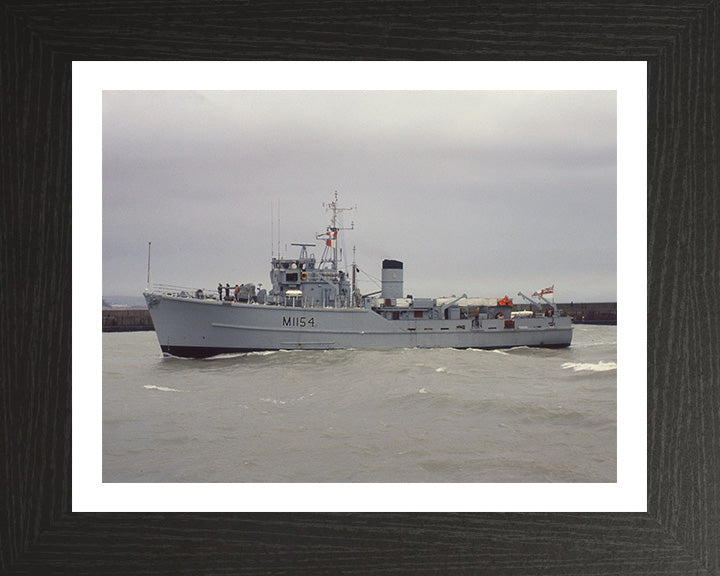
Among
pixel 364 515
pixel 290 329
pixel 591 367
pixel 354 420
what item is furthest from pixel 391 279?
pixel 364 515

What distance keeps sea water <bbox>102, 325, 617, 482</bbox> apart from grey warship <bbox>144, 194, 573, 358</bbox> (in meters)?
0.35

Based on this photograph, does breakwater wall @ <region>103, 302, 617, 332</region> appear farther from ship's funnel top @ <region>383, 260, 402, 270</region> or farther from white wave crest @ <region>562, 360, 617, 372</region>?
ship's funnel top @ <region>383, 260, 402, 270</region>

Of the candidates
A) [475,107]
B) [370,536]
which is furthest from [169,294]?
[370,536]

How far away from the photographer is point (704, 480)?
1.72 meters

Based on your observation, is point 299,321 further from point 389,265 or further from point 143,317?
point 143,317

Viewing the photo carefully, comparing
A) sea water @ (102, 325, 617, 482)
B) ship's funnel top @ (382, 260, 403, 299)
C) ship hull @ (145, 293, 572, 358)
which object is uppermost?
ship's funnel top @ (382, 260, 403, 299)

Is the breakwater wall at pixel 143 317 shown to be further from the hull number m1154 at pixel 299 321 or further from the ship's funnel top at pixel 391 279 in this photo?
the hull number m1154 at pixel 299 321

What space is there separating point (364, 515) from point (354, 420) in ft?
7.51

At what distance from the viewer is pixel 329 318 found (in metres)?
7.22

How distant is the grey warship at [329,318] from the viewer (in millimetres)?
6742

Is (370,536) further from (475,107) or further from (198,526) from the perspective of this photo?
(475,107)

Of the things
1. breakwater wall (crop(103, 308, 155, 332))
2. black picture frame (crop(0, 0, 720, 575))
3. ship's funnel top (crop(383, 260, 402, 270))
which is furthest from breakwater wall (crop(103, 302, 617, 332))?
black picture frame (crop(0, 0, 720, 575))

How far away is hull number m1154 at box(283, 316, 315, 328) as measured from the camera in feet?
22.8

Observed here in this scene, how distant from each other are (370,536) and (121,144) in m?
3.35
